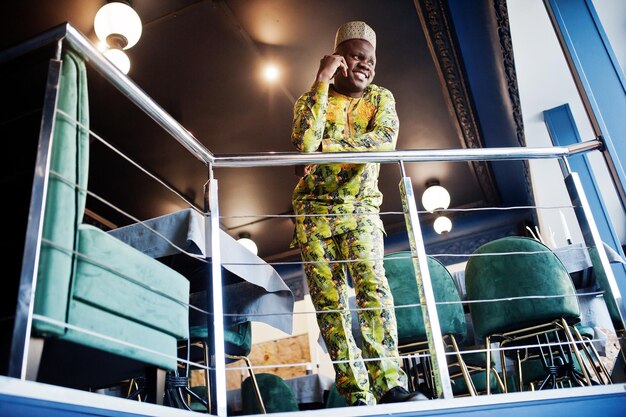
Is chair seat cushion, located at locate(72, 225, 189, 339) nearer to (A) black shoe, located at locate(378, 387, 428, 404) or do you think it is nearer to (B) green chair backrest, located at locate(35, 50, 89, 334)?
(B) green chair backrest, located at locate(35, 50, 89, 334)

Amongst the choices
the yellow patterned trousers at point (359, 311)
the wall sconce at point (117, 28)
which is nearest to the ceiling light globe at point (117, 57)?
the wall sconce at point (117, 28)

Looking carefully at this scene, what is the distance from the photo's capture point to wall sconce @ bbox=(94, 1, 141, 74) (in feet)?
9.70

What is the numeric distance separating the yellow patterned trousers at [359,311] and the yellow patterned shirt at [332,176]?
0.15ft

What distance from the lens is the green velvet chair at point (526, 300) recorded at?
227 cm

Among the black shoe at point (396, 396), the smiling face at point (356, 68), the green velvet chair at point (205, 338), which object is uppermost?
the smiling face at point (356, 68)

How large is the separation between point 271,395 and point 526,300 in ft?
4.75

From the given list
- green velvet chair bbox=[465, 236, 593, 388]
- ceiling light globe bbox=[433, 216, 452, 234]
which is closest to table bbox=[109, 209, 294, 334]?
green velvet chair bbox=[465, 236, 593, 388]

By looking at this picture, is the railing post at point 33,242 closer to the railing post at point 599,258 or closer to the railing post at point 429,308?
the railing post at point 429,308

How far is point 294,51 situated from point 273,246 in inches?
127

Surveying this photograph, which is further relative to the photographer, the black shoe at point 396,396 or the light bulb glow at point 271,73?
the light bulb glow at point 271,73

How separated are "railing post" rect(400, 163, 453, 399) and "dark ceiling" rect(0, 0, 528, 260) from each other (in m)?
1.54

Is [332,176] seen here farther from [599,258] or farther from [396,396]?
[599,258]

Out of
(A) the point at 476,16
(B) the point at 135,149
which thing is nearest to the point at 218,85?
(B) the point at 135,149

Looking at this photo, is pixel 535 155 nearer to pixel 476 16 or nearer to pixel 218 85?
pixel 476 16
